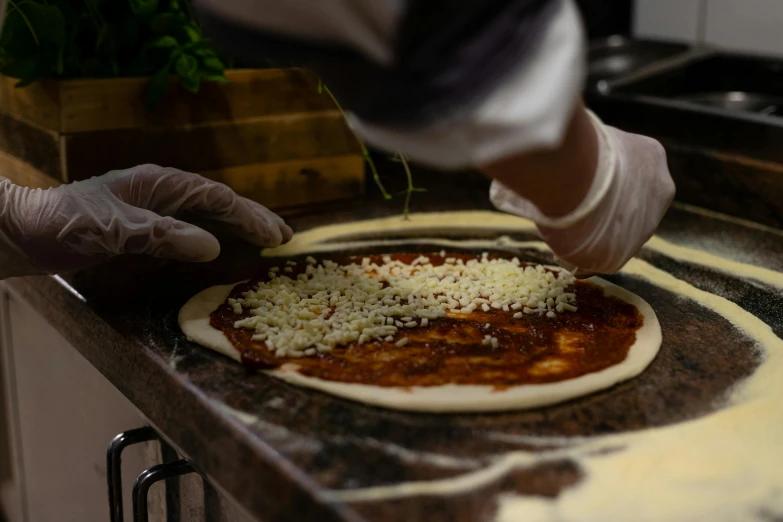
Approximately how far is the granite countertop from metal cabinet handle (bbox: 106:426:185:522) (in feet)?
0.13

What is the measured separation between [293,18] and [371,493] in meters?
0.39

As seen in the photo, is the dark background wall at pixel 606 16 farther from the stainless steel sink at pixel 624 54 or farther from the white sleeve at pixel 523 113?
the white sleeve at pixel 523 113

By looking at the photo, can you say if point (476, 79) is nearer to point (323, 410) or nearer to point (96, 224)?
point (323, 410)

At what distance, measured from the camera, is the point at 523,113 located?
0.64m

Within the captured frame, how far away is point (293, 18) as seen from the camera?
68 centimetres

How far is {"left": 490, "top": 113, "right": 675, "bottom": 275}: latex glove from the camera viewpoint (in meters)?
0.87

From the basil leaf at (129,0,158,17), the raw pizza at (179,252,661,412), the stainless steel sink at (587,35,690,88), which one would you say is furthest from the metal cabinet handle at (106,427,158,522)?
the stainless steel sink at (587,35,690,88)

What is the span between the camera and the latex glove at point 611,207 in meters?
0.87

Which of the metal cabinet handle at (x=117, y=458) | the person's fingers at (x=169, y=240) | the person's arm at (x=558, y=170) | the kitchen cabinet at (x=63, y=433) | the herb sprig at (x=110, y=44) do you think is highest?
the herb sprig at (x=110, y=44)

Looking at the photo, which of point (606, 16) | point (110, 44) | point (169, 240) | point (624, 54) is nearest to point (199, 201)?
point (169, 240)

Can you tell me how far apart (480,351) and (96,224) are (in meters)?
0.51

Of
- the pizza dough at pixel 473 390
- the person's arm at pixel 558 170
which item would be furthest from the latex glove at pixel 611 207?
the pizza dough at pixel 473 390

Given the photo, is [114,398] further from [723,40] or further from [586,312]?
[723,40]

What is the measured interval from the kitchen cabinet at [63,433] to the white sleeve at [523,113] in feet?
1.39
